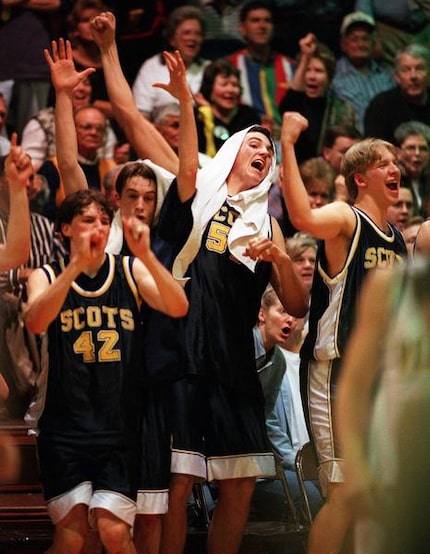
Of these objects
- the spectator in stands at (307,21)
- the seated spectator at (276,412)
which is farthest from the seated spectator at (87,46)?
the seated spectator at (276,412)

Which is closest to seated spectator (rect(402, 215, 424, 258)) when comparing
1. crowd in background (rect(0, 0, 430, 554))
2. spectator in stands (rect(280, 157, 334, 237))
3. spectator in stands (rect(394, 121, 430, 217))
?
crowd in background (rect(0, 0, 430, 554))

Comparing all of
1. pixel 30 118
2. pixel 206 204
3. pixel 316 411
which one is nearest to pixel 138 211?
pixel 206 204

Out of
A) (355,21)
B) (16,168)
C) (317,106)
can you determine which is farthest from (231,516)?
(355,21)

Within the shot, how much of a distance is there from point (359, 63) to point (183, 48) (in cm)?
139

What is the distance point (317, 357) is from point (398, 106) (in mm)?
4014

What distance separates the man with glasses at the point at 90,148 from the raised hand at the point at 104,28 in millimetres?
1682

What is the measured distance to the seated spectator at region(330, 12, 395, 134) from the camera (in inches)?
371

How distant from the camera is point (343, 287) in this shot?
5.61 metres

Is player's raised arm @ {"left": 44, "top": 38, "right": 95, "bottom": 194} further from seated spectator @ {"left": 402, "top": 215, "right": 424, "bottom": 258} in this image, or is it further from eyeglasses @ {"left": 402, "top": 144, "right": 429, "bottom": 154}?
eyeglasses @ {"left": 402, "top": 144, "right": 429, "bottom": 154}

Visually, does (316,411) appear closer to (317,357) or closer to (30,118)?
(317,357)

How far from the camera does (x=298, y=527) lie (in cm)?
614

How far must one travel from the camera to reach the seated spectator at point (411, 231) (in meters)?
7.37

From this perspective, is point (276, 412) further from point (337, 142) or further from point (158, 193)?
point (337, 142)

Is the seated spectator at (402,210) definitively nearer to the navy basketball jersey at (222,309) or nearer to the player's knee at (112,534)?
the navy basketball jersey at (222,309)
